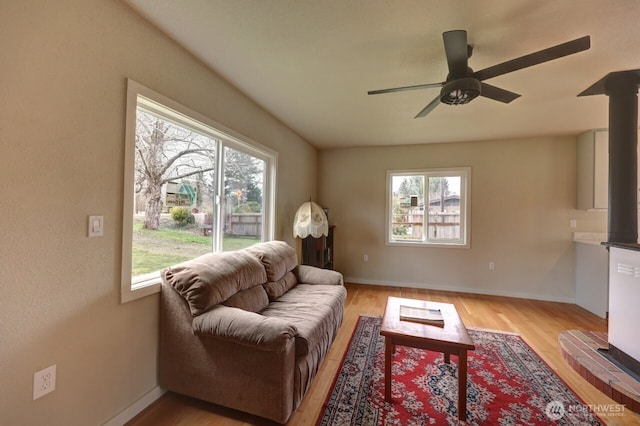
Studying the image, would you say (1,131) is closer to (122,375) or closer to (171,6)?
(171,6)

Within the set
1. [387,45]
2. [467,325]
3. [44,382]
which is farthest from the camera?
[467,325]

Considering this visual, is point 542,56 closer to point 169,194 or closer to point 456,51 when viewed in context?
point 456,51

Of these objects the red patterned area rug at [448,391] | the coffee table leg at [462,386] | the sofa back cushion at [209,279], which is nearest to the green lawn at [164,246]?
the sofa back cushion at [209,279]

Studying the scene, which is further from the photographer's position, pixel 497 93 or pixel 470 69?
pixel 497 93

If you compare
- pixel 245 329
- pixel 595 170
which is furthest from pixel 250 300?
pixel 595 170

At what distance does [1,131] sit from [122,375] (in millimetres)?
1372

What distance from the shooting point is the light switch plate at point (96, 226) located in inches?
54.2

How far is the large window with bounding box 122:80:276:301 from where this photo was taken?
162 cm

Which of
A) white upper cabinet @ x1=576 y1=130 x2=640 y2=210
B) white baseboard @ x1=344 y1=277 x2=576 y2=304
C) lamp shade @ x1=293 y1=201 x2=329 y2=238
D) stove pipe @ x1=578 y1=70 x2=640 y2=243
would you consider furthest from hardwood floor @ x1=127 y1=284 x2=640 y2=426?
white upper cabinet @ x1=576 y1=130 x2=640 y2=210

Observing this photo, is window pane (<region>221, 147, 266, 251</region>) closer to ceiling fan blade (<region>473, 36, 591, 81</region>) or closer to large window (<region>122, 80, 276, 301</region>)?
large window (<region>122, 80, 276, 301</region>)

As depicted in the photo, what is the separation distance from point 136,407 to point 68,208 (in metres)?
1.26

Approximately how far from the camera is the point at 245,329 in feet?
4.87

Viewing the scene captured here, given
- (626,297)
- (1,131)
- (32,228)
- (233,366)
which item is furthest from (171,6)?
(626,297)
